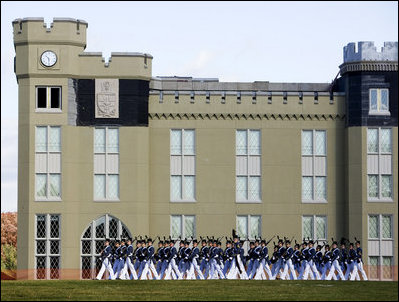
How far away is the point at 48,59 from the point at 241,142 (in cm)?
1180

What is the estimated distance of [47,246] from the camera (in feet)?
195

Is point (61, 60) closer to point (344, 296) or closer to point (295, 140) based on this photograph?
point (295, 140)

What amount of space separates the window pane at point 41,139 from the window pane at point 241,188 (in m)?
11.0

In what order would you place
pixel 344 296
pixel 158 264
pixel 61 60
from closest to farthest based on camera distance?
pixel 344 296, pixel 158 264, pixel 61 60

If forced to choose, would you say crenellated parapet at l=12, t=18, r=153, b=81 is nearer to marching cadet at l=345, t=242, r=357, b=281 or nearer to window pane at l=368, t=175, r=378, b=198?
window pane at l=368, t=175, r=378, b=198

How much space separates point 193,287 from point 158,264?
43.3ft

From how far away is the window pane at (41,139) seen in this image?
198ft

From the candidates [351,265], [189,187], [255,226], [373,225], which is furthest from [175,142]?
[351,265]

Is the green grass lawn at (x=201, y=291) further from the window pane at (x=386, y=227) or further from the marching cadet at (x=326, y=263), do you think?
the window pane at (x=386, y=227)

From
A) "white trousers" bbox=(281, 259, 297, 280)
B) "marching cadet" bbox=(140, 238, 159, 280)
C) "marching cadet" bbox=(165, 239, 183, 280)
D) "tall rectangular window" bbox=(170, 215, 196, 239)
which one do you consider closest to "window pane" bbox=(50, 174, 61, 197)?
"tall rectangular window" bbox=(170, 215, 196, 239)

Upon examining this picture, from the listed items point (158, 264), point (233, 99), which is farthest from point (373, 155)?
point (158, 264)

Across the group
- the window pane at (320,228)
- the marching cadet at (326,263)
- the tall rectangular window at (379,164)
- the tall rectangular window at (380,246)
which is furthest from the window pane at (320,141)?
the marching cadet at (326,263)

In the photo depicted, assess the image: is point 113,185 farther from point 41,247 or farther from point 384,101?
point 384,101

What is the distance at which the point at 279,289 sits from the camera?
40719mm
